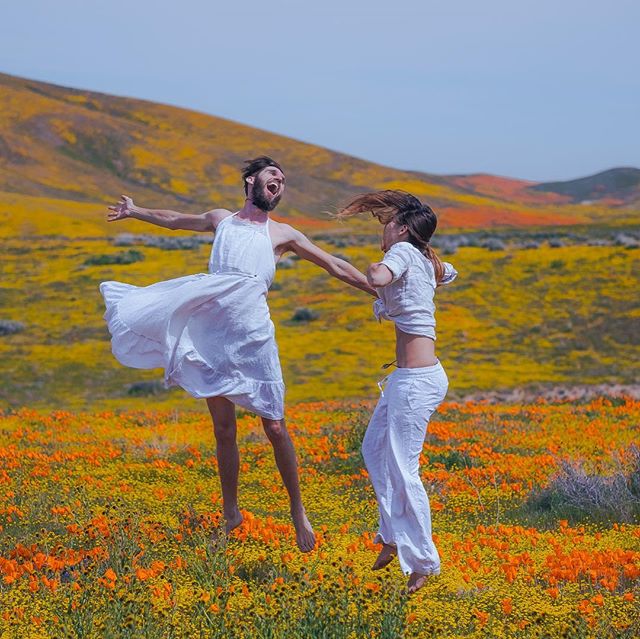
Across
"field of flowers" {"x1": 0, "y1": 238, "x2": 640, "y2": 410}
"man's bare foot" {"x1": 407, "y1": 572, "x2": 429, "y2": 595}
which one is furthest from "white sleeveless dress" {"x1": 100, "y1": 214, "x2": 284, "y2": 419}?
"field of flowers" {"x1": 0, "y1": 238, "x2": 640, "y2": 410}

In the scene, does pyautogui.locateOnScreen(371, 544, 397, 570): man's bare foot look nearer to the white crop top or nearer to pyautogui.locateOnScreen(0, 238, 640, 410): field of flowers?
the white crop top

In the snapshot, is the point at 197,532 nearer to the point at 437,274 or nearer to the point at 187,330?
the point at 187,330

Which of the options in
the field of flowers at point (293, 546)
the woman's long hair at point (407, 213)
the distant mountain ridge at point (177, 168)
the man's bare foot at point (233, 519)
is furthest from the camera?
the distant mountain ridge at point (177, 168)

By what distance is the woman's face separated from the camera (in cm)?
635

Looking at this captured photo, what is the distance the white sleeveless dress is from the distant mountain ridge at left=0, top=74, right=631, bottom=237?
2693 inches

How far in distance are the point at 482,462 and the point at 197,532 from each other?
4.34 meters

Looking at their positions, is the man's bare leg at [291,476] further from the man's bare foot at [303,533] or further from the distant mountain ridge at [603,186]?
the distant mountain ridge at [603,186]

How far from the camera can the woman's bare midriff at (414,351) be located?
20.3 feet

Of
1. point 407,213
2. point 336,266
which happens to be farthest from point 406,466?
point 336,266

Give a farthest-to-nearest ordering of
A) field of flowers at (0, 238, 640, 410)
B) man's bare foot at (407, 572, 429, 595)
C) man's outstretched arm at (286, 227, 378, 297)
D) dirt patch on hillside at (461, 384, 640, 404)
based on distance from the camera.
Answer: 1. field of flowers at (0, 238, 640, 410)
2. dirt patch on hillside at (461, 384, 640, 404)
3. man's outstretched arm at (286, 227, 378, 297)
4. man's bare foot at (407, 572, 429, 595)

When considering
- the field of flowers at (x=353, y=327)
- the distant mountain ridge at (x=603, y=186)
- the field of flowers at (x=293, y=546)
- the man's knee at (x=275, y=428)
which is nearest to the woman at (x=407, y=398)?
the field of flowers at (x=293, y=546)

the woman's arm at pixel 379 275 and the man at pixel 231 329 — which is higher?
the woman's arm at pixel 379 275

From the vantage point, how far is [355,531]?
751 centimetres

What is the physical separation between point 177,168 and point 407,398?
10944 centimetres
